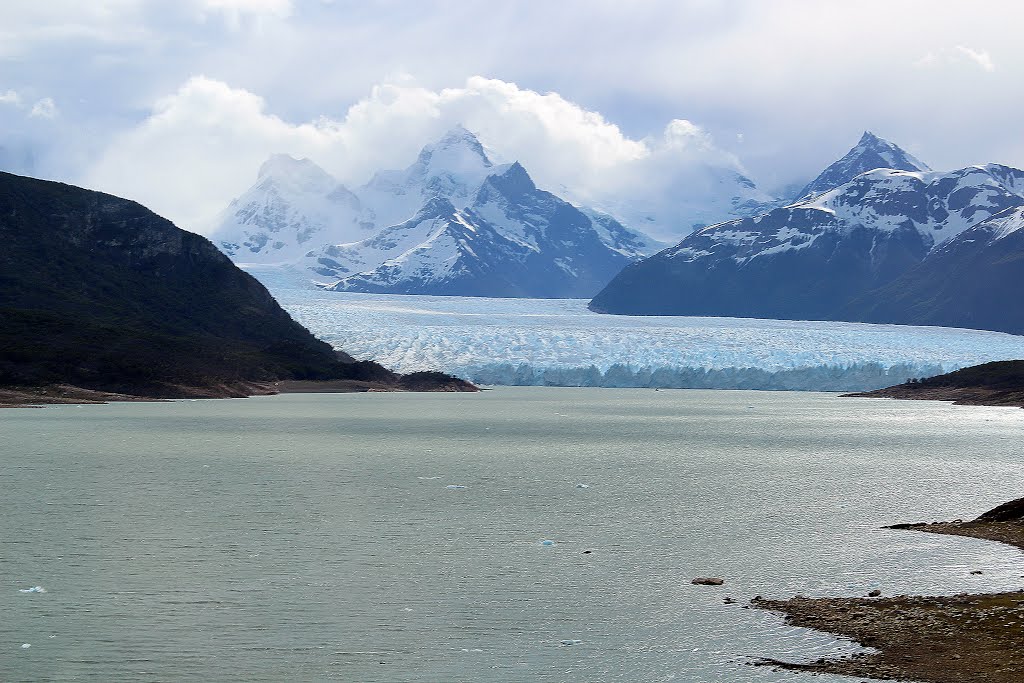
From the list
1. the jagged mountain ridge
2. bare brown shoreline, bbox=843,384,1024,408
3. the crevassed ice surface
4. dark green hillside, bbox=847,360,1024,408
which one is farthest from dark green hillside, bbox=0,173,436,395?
dark green hillside, bbox=847,360,1024,408

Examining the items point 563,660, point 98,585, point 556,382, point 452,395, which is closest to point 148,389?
point 452,395

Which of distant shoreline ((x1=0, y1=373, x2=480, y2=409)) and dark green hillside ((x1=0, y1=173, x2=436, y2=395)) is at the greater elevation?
dark green hillside ((x1=0, y1=173, x2=436, y2=395))

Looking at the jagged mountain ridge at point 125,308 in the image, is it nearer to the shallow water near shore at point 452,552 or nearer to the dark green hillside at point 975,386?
the shallow water near shore at point 452,552

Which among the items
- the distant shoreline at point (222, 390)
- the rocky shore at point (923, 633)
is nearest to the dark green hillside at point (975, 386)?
the distant shoreline at point (222, 390)

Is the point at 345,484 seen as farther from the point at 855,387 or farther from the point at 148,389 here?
the point at 855,387

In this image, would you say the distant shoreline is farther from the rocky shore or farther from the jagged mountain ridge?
the rocky shore
